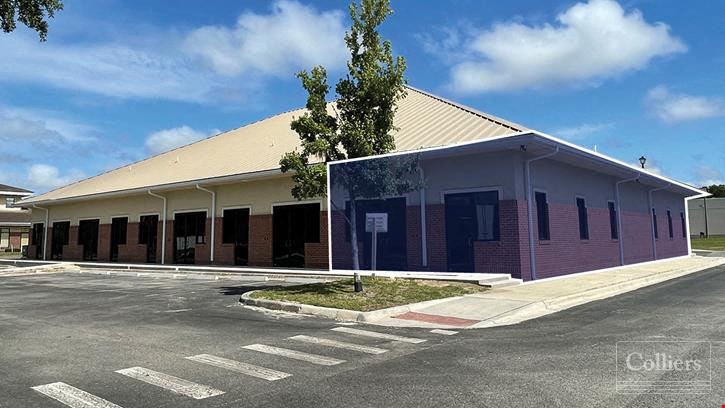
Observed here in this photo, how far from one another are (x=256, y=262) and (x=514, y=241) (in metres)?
12.0

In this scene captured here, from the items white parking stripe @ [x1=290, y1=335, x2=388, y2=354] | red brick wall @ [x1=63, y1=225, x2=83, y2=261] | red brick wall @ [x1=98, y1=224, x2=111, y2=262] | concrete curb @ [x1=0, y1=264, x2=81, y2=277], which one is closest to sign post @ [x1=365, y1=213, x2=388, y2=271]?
white parking stripe @ [x1=290, y1=335, x2=388, y2=354]

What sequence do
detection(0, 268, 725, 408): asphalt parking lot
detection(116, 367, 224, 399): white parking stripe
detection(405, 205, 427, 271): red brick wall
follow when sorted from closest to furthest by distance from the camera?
1. detection(0, 268, 725, 408): asphalt parking lot
2. detection(116, 367, 224, 399): white parking stripe
3. detection(405, 205, 427, 271): red brick wall

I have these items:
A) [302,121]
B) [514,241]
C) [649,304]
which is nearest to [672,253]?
[514,241]

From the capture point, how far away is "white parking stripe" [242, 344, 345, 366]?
6535 mm

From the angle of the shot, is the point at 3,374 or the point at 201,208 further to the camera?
the point at 201,208

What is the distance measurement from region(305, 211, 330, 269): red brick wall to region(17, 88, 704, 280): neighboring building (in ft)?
0.13

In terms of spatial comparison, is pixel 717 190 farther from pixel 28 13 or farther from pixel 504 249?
pixel 28 13

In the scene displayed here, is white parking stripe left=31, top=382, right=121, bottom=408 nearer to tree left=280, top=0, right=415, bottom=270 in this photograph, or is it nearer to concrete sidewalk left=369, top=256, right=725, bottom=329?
concrete sidewalk left=369, top=256, right=725, bottom=329

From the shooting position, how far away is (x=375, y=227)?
14.5m

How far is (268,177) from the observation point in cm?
2188

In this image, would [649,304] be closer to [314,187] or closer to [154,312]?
[314,187]

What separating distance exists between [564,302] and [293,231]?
12.5 m

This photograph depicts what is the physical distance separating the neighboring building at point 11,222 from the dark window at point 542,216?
58.3m

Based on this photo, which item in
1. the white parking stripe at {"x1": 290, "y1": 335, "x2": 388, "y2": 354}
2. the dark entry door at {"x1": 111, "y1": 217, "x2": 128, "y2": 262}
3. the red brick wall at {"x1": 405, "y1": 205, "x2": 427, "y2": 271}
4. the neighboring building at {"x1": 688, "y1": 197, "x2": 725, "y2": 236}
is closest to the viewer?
the white parking stripe at {"x1": 290, "y1": 335, "x2": 388, "y2": 354}
